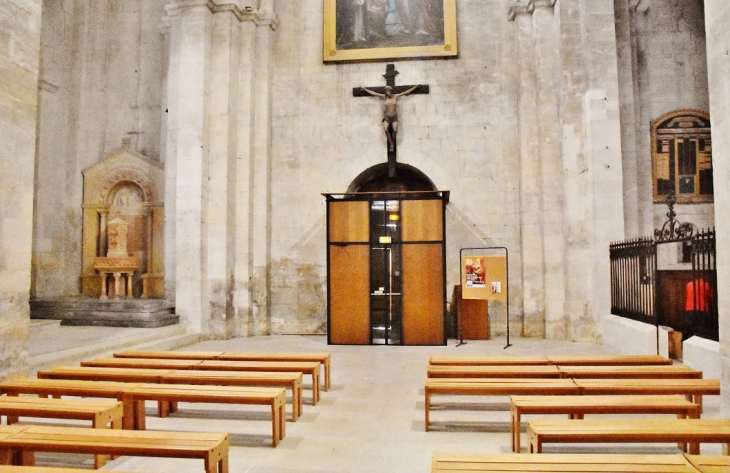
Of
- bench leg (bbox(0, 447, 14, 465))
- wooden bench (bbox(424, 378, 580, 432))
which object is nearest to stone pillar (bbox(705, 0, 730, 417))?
wooden bench (bbox(424, 378, 580, 432))

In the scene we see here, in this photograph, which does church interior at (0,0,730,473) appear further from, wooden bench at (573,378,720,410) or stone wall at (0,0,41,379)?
wooden bench at (573,378,720,410)

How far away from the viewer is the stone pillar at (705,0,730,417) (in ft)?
13.8

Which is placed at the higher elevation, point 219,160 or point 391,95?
point 391,95

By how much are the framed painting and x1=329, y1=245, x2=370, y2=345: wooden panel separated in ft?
16.7

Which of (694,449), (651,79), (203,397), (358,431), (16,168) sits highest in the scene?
(651,79)

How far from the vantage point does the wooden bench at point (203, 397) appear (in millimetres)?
4219

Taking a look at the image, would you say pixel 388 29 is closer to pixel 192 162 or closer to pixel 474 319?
pixel 192 162

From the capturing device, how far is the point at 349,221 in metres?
10.3

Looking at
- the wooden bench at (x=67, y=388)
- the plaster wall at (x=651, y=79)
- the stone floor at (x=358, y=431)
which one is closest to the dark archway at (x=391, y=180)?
the plaster wall at (x=651, y=79)

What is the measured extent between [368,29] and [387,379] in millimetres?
8929

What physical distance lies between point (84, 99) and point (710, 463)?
14823 millimetres

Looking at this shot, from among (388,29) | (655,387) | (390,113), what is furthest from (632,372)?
(388,29)

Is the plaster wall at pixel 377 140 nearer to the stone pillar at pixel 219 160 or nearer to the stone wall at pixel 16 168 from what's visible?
the stone pillar at pixel 219 160

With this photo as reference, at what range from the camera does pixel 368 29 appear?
41.8ft
